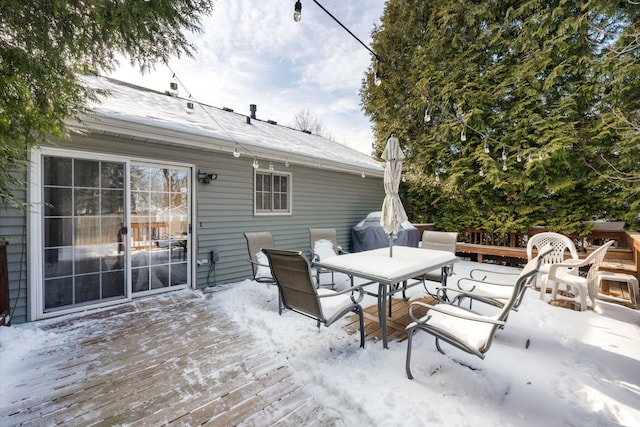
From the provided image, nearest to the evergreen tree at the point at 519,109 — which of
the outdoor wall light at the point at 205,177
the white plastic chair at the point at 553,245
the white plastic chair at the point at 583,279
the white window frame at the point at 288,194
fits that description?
the white plastic chair at the point at 553,245

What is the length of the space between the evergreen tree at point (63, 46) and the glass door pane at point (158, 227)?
186 centimetres

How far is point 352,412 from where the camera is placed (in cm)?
188

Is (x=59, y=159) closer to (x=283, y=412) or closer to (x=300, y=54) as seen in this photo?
(x=283, y=412)

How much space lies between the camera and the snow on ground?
1.88 meters

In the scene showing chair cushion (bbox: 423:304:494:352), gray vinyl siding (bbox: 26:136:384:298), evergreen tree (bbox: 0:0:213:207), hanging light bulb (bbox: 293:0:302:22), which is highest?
hanging light bulb (bbox: 293:0:302:22)

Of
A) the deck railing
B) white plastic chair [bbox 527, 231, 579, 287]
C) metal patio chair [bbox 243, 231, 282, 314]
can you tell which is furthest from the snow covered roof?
the deck railing

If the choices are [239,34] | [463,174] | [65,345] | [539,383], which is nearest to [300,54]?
[239,34]

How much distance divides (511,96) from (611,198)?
2.99m

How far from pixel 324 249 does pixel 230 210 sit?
6.43 feet

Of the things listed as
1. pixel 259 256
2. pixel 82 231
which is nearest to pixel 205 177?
pixel 259 256

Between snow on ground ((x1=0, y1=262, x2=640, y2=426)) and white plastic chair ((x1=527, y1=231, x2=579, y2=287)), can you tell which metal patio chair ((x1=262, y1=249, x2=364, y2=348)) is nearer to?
snow on ground ((x1=0, y1=262, x2=640, y2=426))

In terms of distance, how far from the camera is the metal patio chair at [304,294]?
256 centimetres

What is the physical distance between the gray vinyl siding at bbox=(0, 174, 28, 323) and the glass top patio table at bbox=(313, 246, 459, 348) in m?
3.54

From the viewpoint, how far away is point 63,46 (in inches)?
72.4
